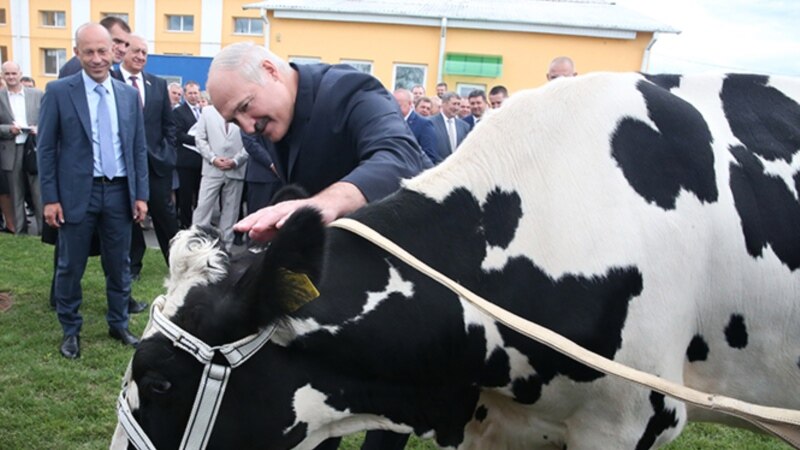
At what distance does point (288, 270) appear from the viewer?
5.29 feet

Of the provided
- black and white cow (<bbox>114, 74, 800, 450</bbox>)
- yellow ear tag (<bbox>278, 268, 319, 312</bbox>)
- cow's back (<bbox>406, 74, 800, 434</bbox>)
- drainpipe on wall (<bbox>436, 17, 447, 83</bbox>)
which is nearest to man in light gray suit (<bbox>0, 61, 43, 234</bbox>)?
black and white cow (<bbox>114, 74, 800, 450</bbox>)

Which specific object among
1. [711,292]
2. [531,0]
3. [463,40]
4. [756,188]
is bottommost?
[711,292]

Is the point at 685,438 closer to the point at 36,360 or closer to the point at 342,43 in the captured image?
the point at 36,360

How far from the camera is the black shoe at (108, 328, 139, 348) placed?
4.97m

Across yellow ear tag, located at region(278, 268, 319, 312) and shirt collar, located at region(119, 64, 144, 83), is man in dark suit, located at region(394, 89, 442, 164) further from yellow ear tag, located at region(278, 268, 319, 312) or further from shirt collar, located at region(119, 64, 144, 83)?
yellow ear tag, located at region(278, 268, 319, 312)

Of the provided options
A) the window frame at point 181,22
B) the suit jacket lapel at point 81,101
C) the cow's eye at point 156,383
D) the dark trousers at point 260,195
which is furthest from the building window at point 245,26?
the cow's eye at point 156,383

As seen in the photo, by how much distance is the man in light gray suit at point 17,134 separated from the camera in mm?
8352

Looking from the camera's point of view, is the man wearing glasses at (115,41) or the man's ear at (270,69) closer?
the man's ear at (270,69)

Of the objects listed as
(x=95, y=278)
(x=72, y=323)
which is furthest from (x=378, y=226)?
(x=95, y=278)

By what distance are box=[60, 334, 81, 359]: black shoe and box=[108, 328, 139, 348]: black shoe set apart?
30 cm

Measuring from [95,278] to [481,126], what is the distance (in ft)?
19.2

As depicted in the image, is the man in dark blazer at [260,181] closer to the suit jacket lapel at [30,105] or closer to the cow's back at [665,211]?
the cow's back at [665,211]

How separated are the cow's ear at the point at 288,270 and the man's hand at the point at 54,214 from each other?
3.39 meters

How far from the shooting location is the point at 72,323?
4.77m
